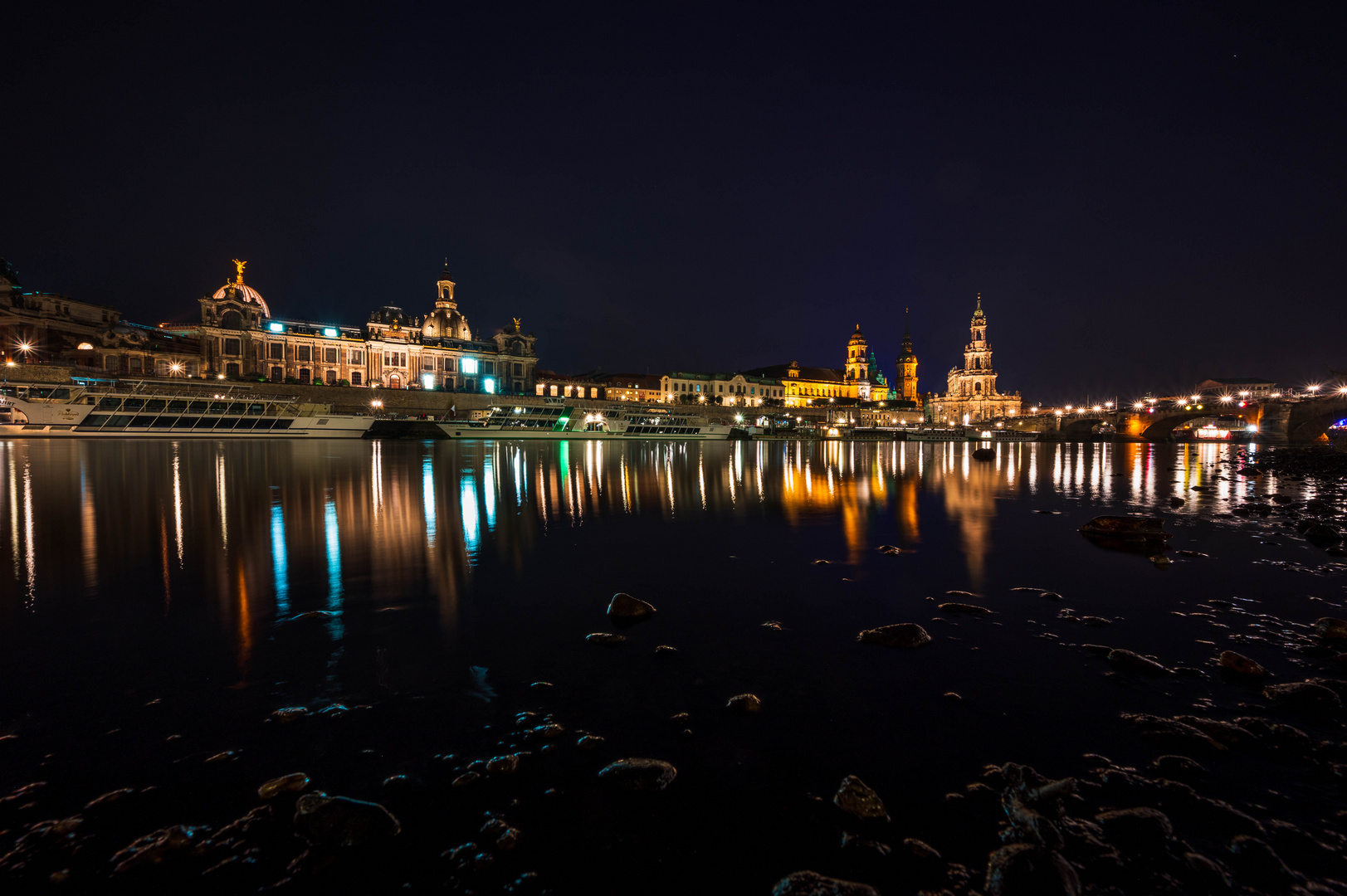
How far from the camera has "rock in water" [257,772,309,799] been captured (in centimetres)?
269

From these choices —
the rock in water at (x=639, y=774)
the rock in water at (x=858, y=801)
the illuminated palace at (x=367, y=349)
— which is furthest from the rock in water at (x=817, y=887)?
the illuminated palace at (x=367, y=349)

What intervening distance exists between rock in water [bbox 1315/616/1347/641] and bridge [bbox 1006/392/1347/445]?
65.6 meters

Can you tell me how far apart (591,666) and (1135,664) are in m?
4.38

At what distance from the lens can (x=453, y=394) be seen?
85438 millimetres

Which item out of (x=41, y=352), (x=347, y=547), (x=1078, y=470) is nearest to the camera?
(x=347, y=547)

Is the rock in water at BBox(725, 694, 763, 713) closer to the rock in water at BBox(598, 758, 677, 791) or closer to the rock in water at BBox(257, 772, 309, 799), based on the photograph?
the rock in water at BBox(598, 758, 677, 791)

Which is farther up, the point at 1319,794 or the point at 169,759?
the point at 169,759

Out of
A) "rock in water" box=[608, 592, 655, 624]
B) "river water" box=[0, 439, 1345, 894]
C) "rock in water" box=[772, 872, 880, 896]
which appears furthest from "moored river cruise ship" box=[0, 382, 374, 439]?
"rock in water" box=[772, 872, 880, 896]

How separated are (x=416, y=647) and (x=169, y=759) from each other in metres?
1.70

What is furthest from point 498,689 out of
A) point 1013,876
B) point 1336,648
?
point 1336,648

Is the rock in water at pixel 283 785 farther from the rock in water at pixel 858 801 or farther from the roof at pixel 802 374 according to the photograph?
the roof at pixel 802 374

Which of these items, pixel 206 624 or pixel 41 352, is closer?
pixel 206 624

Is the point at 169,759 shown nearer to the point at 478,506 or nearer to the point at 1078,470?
the point at 478,506

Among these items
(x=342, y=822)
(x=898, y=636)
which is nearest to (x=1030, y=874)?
(x=898, y=636)
